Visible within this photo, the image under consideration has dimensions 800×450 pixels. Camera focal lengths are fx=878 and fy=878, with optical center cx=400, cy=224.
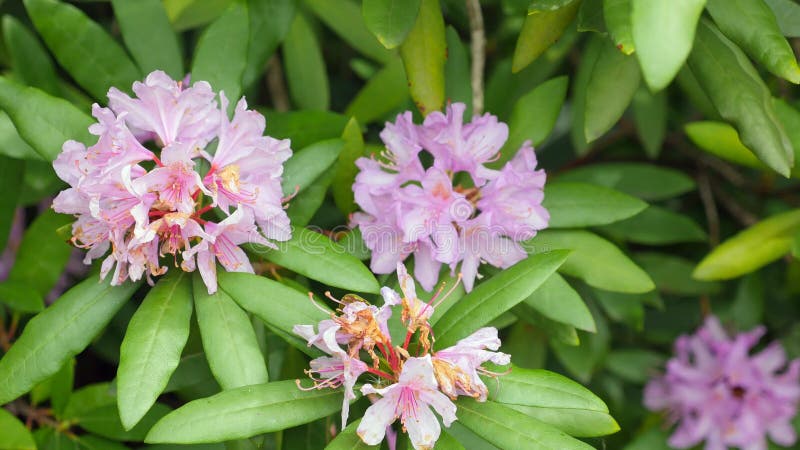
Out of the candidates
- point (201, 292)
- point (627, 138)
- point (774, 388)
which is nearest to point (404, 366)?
point (201, 292)

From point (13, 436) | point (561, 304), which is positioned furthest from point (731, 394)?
point (13, 436)

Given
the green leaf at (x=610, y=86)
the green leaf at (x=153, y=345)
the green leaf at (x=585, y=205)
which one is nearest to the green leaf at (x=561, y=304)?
the green leaf at (x=585, y=205)

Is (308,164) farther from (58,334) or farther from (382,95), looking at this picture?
(382,95)

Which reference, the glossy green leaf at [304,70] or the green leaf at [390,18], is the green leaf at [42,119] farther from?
the glossy green leaf at [304,70]

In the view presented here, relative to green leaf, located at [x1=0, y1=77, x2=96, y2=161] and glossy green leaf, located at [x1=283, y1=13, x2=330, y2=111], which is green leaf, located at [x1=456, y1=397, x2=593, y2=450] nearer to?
green leaf, located at [x1=0, y1=77, x2=96, y2=161]

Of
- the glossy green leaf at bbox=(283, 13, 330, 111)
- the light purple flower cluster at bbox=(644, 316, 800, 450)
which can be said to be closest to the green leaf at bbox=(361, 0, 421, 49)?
Answer: the glossy green leaf at bbox=(283, 13, 330, 111)
